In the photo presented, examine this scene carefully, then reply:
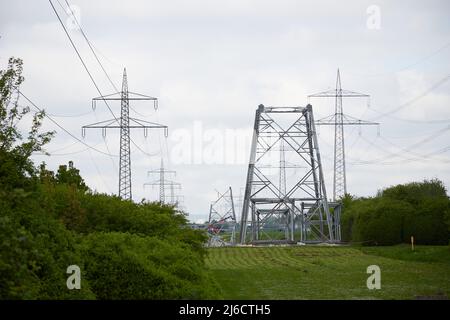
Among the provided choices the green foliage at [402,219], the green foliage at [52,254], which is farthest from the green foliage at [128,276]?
the green foliage at [402,219]

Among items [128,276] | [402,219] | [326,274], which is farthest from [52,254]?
[402,219]

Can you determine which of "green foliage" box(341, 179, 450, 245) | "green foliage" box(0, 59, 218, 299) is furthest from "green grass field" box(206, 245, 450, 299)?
"green foliage" box(341, 179, 450, 245)

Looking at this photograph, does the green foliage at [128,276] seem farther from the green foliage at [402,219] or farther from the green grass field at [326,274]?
the green foliage at [402,219]

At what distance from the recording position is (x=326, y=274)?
126ft

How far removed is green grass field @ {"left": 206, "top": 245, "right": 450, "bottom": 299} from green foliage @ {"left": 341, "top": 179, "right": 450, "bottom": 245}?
309 inches

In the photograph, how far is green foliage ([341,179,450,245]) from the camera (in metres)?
66.2

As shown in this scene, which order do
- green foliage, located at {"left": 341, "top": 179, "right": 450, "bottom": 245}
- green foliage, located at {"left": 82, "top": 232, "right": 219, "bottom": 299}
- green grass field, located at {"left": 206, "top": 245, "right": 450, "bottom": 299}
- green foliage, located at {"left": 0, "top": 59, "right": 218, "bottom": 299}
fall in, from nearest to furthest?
green foliage, located at {"left": 0, "top": 59, "right": 218, "bottom": 299} < green foliage, located at {"left": 82, "top": 232, "right": 219, "bottom": 299} < green grass field, located at {"left": 206, "top": 245, "right": 450, "bottom": 299} < green foliage, located at {"left": 341, "top": 179, "right": 450, "bottom": 245}

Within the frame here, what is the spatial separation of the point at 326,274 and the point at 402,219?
3180 centimetres

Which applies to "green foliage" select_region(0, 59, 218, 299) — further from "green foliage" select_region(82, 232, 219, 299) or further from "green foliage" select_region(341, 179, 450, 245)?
"green foliage" select_region(341, 179, 450, 245)

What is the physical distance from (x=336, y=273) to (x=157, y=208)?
9068mm

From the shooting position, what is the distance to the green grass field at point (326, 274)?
92.7ft
